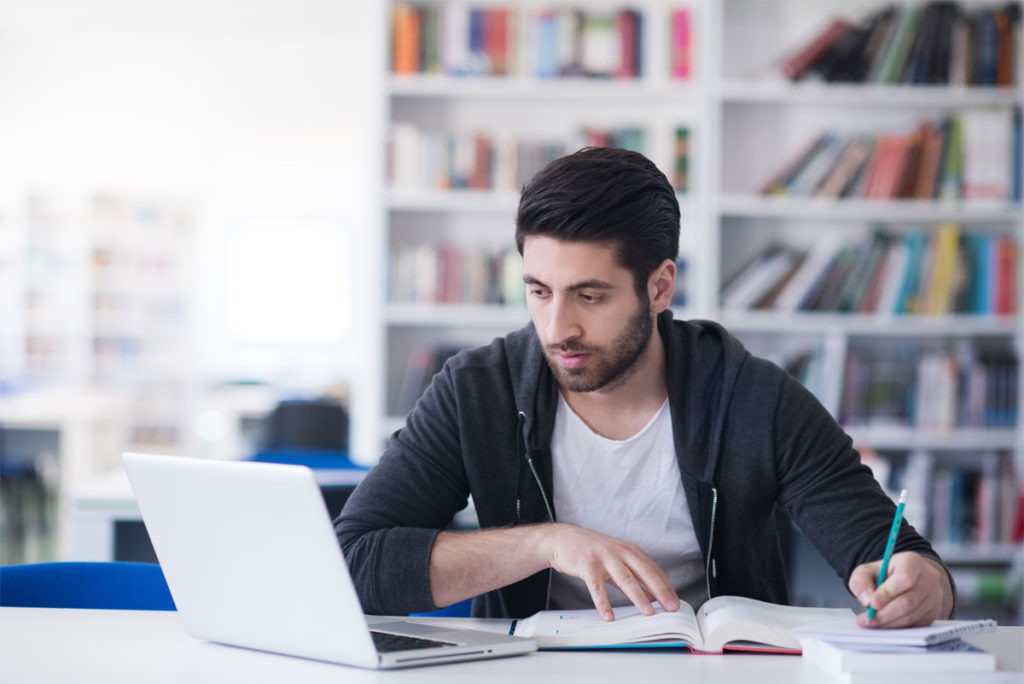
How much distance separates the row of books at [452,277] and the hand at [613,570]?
2647mm

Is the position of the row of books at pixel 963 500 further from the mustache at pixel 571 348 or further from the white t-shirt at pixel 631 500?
the mustache at pixel 571 348

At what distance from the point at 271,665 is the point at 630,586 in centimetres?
39

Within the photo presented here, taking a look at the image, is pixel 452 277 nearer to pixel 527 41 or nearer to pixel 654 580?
pixel 527 41

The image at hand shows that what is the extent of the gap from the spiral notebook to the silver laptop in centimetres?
29

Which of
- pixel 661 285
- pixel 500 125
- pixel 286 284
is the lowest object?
pixel 286 284

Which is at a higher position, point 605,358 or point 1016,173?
point 1016,173

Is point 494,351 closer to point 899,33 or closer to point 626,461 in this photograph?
point 626,461

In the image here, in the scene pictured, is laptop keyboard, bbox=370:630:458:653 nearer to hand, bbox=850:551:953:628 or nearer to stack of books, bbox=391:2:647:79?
hand, bbox=850:551:953:628

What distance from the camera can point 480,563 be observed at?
1.37 metres

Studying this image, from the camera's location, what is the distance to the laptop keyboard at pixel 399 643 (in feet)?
3.78

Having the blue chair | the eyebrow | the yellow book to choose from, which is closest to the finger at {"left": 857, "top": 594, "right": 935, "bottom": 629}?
the eyebrow

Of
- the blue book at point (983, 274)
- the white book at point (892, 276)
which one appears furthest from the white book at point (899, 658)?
the blue book at point (983, 274)

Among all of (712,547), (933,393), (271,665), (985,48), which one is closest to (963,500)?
(933,393)

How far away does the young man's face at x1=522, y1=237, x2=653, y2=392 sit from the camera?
150 centimetres
